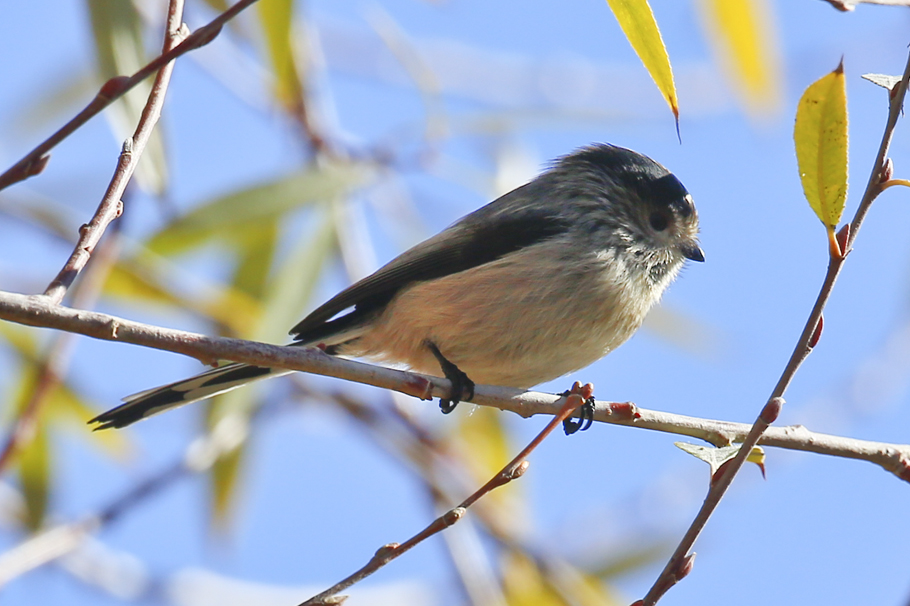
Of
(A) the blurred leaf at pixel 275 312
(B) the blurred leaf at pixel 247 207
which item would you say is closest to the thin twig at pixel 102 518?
(A) the blurred leaf at pixel 275 312

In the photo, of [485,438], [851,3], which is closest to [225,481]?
[485,438]

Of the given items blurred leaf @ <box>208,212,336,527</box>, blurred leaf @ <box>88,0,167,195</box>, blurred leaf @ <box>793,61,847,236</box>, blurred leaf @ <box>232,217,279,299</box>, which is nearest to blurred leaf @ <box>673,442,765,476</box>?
blurred leaf @ <box>793,61,847,236</box>


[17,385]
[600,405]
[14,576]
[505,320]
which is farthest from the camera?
[17,385]

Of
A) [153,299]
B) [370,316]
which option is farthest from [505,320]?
[153,299]

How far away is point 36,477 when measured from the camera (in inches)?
133

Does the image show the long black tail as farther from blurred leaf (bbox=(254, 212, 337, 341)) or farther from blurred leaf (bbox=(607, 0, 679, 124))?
blurred leaf (bbox=(607, 0, 679, 124))

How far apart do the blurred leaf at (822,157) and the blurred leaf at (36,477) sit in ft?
8.81

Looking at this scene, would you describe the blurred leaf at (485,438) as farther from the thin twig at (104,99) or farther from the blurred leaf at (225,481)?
the thin twig at (104,99)

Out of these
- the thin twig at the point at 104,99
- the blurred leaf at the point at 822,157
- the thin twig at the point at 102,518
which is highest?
the thin twig at the point at 102,518

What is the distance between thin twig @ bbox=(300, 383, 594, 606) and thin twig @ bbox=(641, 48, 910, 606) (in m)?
0.26

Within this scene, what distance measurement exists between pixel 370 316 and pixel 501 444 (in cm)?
130

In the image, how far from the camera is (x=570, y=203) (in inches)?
110

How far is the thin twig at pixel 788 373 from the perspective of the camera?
132 cm

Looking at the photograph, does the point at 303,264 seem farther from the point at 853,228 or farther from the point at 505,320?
the point at 853,228
